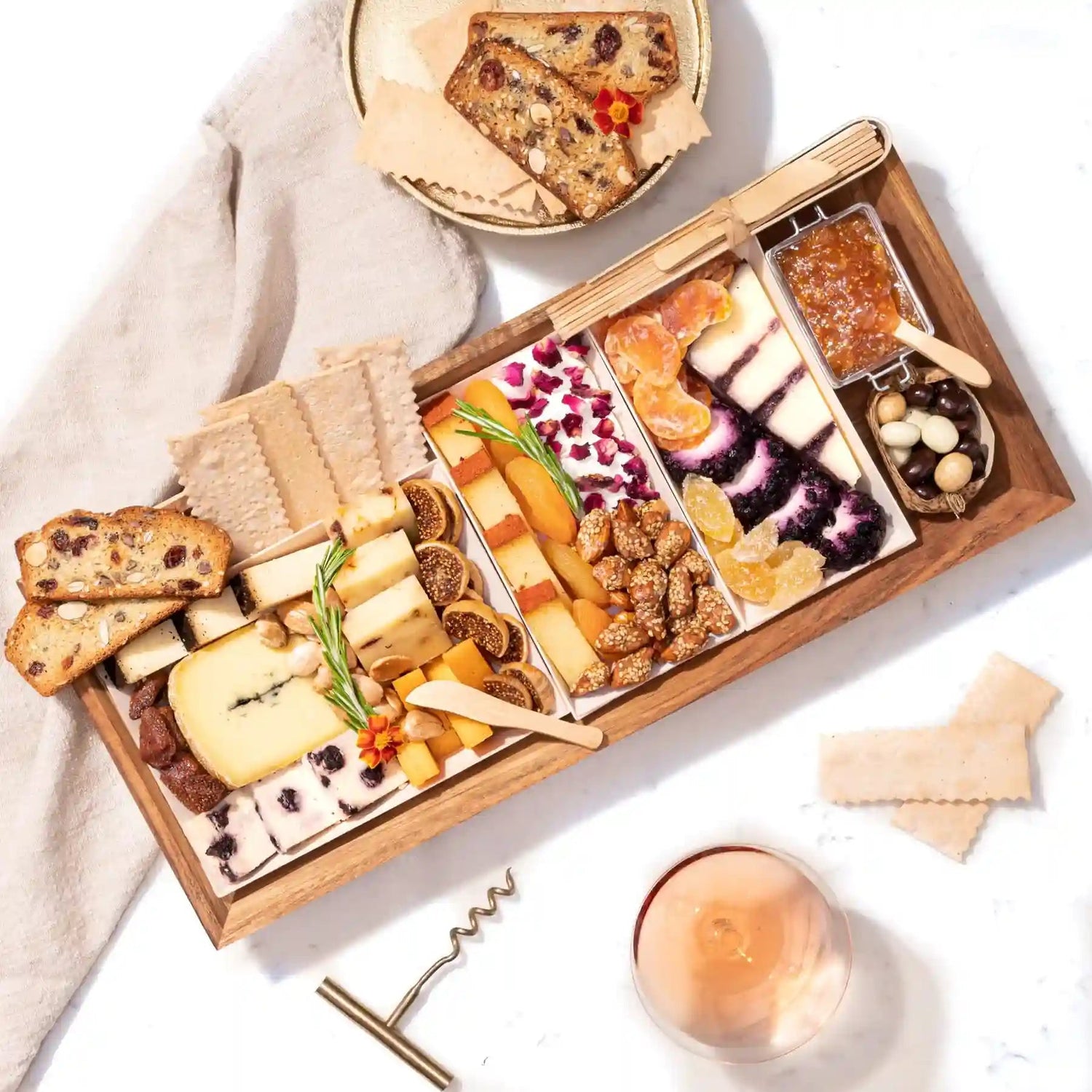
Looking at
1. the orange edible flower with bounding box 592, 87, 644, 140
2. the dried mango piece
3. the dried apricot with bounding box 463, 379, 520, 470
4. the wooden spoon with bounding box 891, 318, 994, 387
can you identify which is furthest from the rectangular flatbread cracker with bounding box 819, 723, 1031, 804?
the orange edible flower with bounding box 592, 87, 644, 140

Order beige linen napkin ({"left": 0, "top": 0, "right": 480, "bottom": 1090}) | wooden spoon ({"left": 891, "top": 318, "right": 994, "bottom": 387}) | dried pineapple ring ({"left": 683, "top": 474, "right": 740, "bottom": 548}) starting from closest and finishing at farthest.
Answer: wooden spoon ({"left": 891, "top": 318, "right": 994, "bottom": 387}) → dried pineapple ring ({"left": 683, "top": 474, "right": 740, "bottom": 548}) → beige linen napkin ({"left": 0, "top": 0, "right": 480, "bottom": 1090})

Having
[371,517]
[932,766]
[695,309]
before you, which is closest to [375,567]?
[371,517]

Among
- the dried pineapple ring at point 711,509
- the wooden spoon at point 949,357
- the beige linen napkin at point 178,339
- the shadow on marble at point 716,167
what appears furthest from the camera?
the shadow on marble at point 716,167

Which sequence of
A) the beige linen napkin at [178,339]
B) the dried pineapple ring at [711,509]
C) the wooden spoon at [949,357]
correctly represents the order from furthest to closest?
the beige linen napkin at [178,339] < the dried pineapple ring at [711,509] < the wooden spoon at [949,357]

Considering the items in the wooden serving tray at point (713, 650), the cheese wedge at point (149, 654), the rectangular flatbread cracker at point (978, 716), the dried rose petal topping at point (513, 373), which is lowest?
the rectangular flatbread cracker at point (978, 716)

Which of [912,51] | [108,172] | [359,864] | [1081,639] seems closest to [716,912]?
[359,864]

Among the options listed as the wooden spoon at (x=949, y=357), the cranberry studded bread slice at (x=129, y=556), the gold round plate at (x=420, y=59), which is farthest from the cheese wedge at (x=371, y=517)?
the wooden spoon at (x=949, y=357)

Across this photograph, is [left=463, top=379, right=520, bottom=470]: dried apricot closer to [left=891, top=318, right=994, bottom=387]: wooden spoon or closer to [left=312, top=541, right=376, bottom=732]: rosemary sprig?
[left=312, top=541, right=376, bottom=732]: rosemary sprig

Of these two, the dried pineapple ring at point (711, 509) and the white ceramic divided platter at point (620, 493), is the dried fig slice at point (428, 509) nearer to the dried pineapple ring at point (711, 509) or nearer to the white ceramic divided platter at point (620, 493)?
the white ceramic divided platter at point (620, 493)
